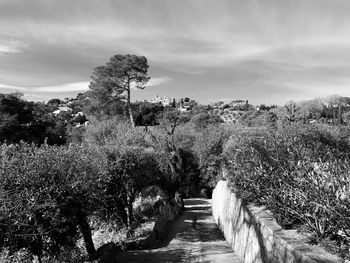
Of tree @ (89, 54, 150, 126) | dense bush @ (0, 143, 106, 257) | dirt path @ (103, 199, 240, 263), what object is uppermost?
tree @ (89, 54, 150, 126)

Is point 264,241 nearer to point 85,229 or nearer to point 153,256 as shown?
point 153,256

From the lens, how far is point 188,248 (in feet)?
32.7

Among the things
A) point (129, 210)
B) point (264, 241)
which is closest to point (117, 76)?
point (129, 210)

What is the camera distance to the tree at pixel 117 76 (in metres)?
31.8

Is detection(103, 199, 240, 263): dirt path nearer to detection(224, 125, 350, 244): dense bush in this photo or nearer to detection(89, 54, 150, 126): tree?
detection(224, 125, 350, 244): dense bush

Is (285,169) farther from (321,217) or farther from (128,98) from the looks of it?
(128,98)

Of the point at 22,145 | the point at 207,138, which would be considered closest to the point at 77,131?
the point at 207,138

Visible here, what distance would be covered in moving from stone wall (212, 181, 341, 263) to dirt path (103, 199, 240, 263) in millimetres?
645

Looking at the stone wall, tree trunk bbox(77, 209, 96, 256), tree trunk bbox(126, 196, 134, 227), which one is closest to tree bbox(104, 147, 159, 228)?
tree trunk bbox(126, 196, 134, 227)

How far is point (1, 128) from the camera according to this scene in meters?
22.2

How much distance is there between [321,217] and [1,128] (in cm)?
2409

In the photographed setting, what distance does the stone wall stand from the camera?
3.94 metres

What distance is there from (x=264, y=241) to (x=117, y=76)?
29.2 meters

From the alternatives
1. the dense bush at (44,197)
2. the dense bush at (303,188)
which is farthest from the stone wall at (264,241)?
the dense bush at (44,197)
